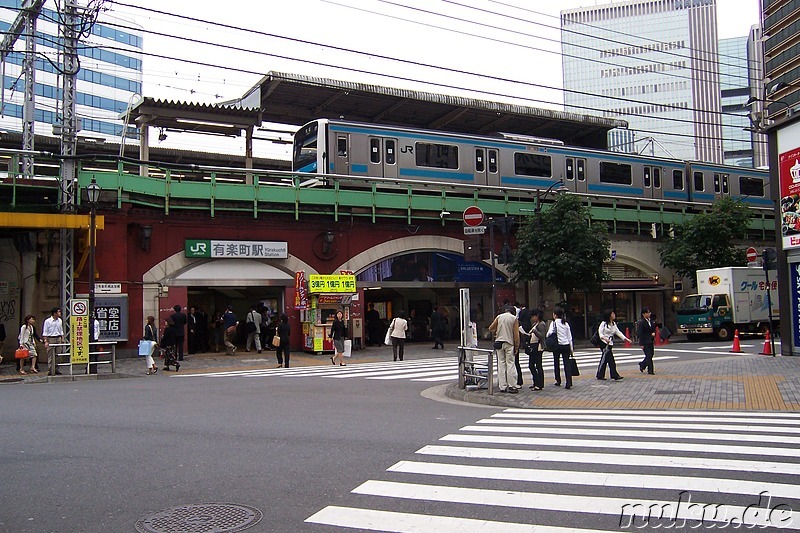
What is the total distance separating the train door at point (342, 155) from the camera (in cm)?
2609

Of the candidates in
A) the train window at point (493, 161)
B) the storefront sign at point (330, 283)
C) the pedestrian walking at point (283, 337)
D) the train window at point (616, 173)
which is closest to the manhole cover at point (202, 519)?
the pedestrian walking at point (283, 337)

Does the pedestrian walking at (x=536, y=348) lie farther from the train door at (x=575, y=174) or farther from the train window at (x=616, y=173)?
the train window at (x=616, y=173)

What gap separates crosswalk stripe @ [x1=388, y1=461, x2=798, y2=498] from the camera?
6.15 meters

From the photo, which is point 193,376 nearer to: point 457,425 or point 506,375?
point 506,375

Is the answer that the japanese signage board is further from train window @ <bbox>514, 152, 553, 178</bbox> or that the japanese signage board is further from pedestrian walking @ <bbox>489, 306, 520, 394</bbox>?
train window @ <bbox>514, 152, 553, 178</bbox>

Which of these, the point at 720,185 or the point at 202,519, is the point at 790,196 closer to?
the point at 202,519

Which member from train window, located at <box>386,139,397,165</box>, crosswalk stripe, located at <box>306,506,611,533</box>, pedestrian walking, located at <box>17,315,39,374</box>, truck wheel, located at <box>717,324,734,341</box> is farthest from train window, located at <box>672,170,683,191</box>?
crosswalk stripe, located at <box>306,506,611,533</box>

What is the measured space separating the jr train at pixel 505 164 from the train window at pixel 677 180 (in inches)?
2.2

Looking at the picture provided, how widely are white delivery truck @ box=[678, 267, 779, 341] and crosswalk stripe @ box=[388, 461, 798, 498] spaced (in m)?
27.2

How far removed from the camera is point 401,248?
28984mm

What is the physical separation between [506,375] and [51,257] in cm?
1640

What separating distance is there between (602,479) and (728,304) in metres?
27.6

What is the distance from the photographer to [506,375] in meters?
13.4

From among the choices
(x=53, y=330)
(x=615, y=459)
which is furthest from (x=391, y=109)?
(x=615, y=459)
